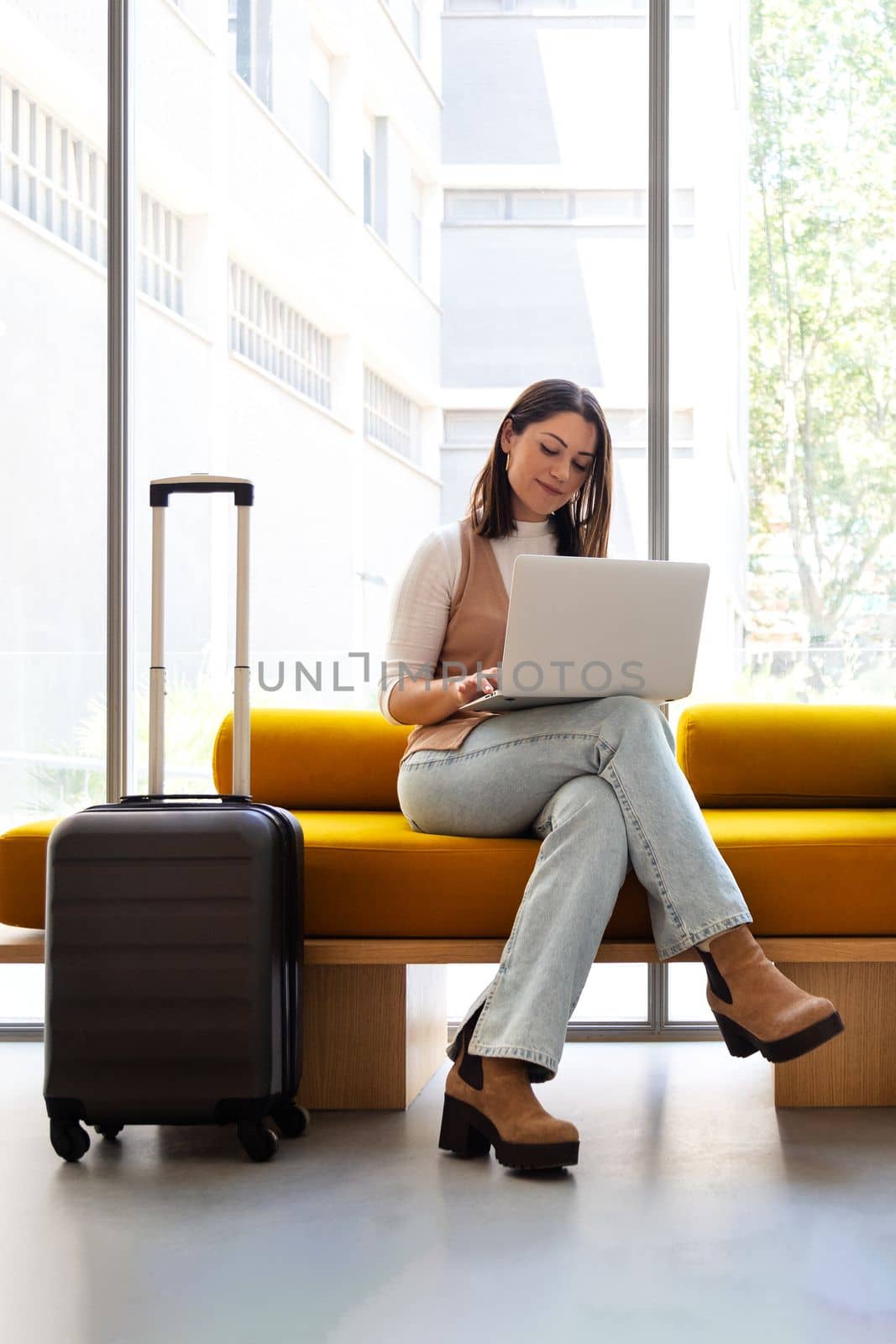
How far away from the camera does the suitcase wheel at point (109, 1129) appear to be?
6.31 ft

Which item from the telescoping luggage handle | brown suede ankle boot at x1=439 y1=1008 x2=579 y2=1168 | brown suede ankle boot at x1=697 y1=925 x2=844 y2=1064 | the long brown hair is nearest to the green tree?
the long brown hair

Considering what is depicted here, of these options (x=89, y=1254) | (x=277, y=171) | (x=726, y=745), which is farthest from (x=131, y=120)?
(x=89, y=1254)

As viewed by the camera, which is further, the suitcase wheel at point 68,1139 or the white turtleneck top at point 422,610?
the white turtleneck top at point 422,610

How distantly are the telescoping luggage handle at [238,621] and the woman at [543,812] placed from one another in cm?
25

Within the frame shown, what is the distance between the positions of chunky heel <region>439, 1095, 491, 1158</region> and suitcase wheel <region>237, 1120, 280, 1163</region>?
0.26 m

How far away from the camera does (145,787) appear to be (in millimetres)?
2938

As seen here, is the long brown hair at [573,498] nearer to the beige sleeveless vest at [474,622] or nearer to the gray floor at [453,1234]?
the beige sleeveless vest at [474,622]

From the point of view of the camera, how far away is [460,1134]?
1881 millimetres

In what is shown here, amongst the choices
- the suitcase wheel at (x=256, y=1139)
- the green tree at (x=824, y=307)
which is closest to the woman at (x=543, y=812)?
the suitcase wheel at (x=256, y=1139)

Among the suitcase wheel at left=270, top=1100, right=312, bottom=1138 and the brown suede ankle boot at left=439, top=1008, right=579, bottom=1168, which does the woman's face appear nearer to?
the brown suede ankle boot at left=439, top=1008, right=579, bottom=1168

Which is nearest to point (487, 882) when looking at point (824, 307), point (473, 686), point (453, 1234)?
point (473, 686)

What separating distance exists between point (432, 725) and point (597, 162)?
146cm

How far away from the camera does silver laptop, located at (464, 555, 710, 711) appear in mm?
1887

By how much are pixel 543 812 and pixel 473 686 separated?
9.4 inches
